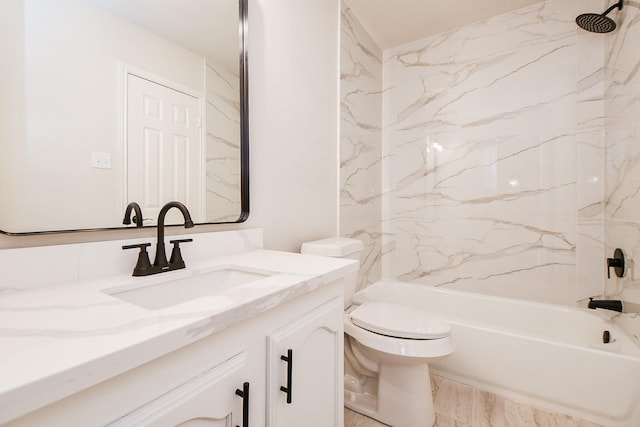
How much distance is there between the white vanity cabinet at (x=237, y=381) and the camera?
438 mm

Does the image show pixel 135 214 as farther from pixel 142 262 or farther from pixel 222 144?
pixel 222 144

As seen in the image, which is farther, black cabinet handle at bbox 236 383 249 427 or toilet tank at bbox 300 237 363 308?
toilet tank at bbox 300 237 363 308

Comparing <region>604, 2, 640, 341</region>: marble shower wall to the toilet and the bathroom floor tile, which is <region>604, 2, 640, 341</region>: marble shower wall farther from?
the bathroom floor tile

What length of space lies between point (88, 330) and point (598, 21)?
2479mm

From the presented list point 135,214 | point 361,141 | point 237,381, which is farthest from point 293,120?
point 237,381

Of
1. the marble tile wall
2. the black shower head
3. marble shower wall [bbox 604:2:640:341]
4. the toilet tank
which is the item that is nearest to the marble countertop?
the marble tile wall

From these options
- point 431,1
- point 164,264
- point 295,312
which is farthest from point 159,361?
point 431,1

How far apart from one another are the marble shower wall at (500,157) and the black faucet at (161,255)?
2013 millimetres

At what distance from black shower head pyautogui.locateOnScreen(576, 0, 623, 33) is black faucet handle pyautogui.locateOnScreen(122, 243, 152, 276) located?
2.29 m

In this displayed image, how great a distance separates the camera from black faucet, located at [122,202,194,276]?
885 mm

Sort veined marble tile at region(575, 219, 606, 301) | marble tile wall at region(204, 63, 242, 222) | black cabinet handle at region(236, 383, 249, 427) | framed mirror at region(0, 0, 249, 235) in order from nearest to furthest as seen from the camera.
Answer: black cabinet handle at region(236, 383, 249, 427), framed mirror at region(0, 0, 249, 235), marble tile wall at region(204, 63, 242, 222), veined marble tile at region(575, 219, 606, 301)

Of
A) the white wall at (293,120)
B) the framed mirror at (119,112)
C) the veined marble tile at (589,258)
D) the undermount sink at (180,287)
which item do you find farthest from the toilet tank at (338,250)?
the veined marble tile at (589,258)

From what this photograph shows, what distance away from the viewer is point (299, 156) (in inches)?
66.5

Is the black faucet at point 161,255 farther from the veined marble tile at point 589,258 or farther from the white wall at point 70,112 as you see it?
the veined marble tile at point 589,258
